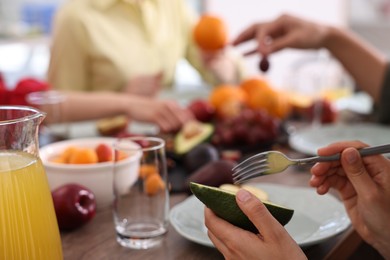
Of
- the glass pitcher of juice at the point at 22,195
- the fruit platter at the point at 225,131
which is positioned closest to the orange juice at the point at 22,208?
the glass pitcher of juice at the point at 22,195

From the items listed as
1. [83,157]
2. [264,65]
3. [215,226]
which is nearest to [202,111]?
[264,65]

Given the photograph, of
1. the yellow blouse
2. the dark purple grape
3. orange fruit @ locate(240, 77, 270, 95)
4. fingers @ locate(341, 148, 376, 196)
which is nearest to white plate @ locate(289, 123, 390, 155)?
the dark purple grape

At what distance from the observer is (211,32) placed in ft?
5.24

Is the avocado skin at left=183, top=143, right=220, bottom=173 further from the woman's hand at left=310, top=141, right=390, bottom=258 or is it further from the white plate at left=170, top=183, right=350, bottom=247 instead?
the woman's hand at left=310, top=141, right=390, bottom=258

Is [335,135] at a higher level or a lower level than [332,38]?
lower

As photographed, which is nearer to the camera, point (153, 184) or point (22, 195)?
point (22, 195)

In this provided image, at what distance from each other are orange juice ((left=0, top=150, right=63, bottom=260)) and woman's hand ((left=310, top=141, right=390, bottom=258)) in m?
0.40

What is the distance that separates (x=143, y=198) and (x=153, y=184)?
0.10 feet

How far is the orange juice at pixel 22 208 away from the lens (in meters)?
0.57

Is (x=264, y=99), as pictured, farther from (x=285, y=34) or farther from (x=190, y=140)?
(x=190, y=140)

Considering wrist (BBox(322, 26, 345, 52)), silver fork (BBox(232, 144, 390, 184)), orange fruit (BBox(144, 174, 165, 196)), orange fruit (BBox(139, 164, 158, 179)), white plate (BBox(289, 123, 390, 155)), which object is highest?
wrist (BBox(322, 26, 345, 52))

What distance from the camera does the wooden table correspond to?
2.46ft

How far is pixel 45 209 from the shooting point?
0.60 meters

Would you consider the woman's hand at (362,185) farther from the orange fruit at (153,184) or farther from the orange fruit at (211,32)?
the orange fruit at (211,32)
